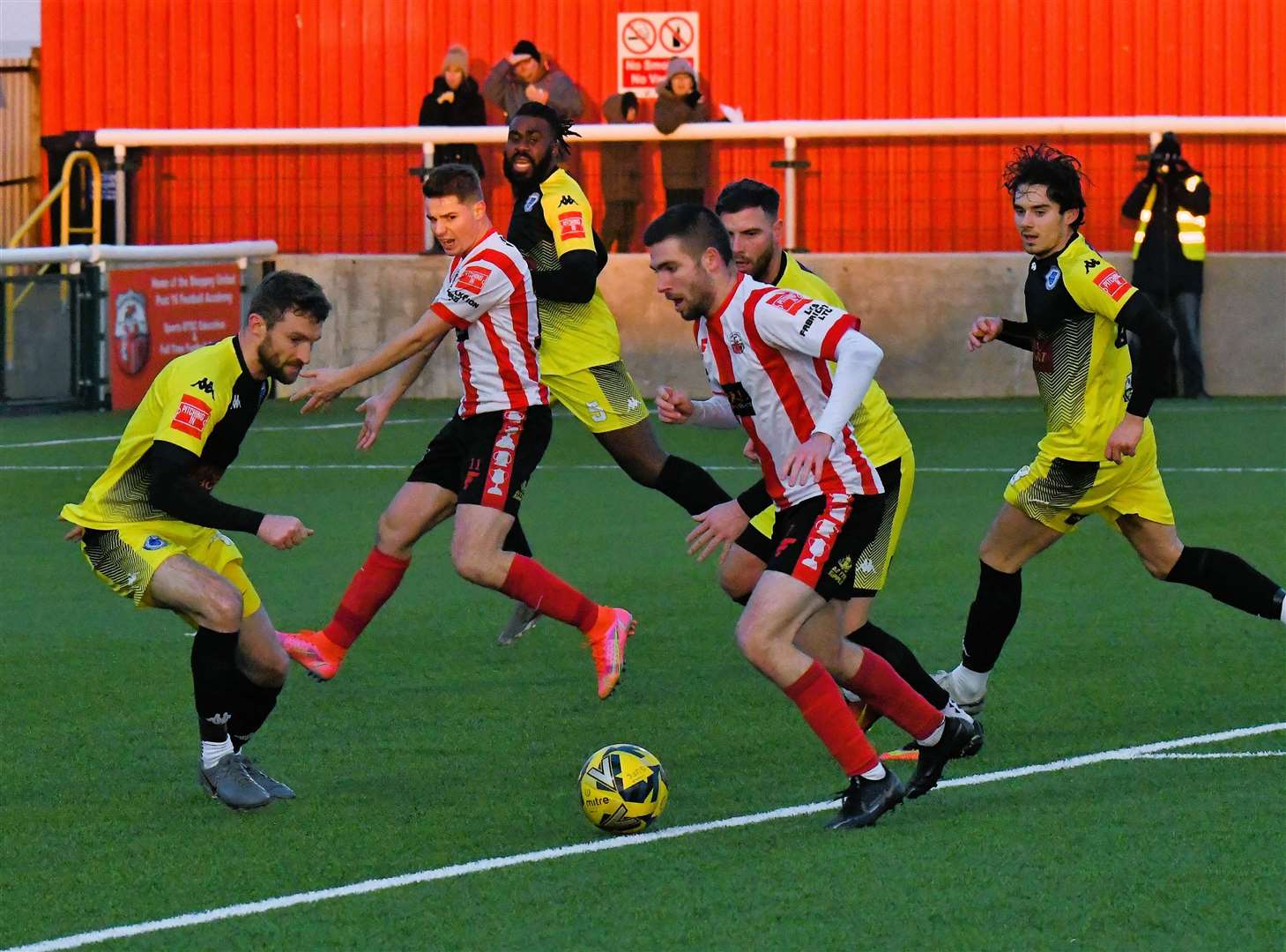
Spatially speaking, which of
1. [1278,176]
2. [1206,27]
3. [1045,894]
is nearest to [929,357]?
[1278,176]

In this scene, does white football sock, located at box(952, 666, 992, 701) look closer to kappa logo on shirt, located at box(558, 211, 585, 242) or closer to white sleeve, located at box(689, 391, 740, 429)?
white sleeve, located at box(689, 391, 740, 429)

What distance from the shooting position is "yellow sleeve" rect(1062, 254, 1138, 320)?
7.79m

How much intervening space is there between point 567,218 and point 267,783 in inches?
153

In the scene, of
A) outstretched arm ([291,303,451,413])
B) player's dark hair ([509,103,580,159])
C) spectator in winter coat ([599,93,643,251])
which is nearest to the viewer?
outstretched arm ([291,303,451,413])

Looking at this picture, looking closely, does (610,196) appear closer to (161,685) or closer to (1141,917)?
(161,685)

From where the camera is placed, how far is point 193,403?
682 centimetres

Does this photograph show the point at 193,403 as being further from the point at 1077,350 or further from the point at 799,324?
the point at 1077,350

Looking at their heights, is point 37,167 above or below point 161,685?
above

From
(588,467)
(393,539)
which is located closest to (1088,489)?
(393,539)

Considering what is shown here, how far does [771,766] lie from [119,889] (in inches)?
87.1

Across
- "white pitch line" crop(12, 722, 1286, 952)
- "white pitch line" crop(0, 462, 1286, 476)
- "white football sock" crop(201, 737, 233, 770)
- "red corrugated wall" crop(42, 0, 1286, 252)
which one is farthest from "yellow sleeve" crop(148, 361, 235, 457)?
"red corrugated wall" crop(42, 0, 1286, 252)

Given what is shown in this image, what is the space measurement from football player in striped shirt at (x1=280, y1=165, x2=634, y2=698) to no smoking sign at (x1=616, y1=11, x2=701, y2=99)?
16633mm

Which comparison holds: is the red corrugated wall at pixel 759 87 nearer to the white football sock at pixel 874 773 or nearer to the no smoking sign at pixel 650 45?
the no smoking sign at pixel 650 45

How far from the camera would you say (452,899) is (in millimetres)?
5754
